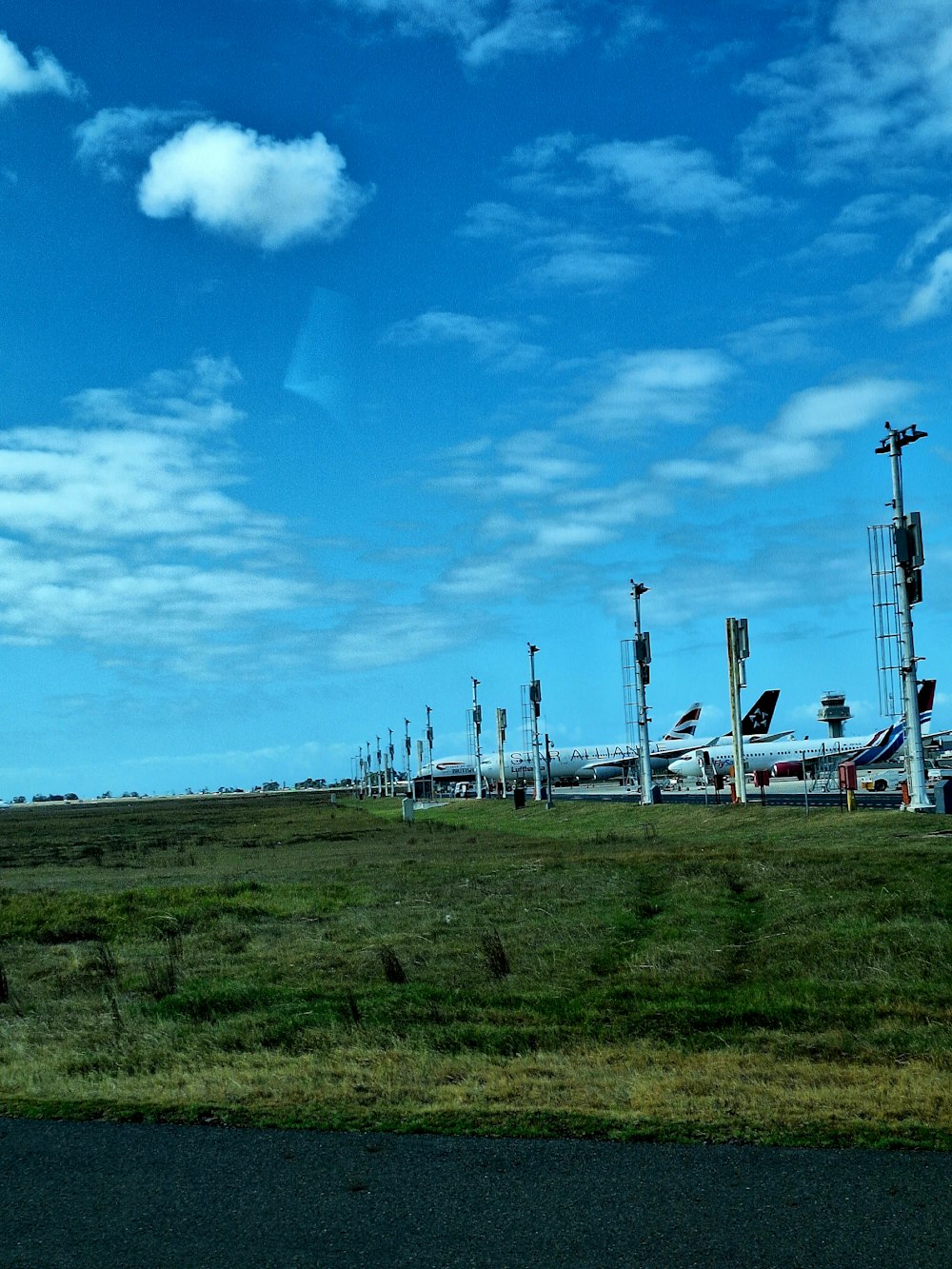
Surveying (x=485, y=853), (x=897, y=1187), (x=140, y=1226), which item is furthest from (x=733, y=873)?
(x=140, y=1226)

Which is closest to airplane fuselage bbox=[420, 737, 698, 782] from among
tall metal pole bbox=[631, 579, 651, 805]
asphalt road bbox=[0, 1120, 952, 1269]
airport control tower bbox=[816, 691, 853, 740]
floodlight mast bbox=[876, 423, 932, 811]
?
airport control tower bbox=[816, 691, 853, 740]

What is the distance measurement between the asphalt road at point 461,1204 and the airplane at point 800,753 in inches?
2532

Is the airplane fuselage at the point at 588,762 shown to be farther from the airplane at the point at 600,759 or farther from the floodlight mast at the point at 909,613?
the floodlight mast at the point at 909,613

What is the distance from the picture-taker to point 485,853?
32.4 metres

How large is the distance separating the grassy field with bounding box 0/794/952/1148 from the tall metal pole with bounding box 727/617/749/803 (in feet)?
53.0

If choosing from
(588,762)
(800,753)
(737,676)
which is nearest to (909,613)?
(737,676)

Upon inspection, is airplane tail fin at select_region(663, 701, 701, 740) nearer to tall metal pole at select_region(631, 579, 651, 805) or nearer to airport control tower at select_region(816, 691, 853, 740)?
airport control tower at select_region(816, 691, 853, 740)

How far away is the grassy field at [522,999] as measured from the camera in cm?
779

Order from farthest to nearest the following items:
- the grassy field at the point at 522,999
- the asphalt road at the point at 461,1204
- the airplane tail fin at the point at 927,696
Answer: the airplane tail fin at the point at 927,696
the grassy field at the point at 522,999
the asphalt road at the point at 461,1204

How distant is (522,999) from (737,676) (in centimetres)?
3196

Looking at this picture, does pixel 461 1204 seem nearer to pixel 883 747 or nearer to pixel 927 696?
pixel 927 696

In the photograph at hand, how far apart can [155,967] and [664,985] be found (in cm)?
612

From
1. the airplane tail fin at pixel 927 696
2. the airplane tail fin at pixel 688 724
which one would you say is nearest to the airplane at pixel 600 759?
the airplane tail fin at pixel 688 724

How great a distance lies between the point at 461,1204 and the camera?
5887mm
